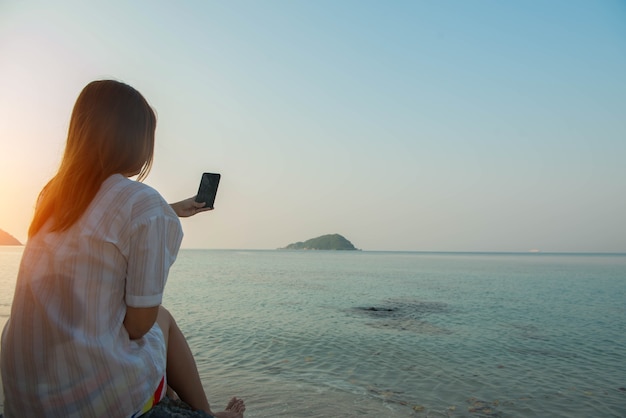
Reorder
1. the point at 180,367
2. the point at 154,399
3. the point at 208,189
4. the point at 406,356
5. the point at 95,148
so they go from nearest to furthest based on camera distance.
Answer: the point at 95,148, the point at 154,399, the point at 180,367, the point at 208,189, the point at 406,356

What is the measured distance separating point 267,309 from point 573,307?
471 inches

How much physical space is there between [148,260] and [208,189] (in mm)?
1004

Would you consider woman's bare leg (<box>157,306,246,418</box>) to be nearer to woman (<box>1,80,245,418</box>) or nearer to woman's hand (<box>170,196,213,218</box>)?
woman (<box>1,80,245,418</box>)

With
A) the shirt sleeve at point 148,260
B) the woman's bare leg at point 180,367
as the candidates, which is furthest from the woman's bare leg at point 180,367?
the shirt sleeve at point 148,260

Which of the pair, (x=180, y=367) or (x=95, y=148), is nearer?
(x=95, y=148)

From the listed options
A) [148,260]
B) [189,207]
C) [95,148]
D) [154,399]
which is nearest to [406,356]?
[189,207]

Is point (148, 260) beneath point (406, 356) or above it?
above

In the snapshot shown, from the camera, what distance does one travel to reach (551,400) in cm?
625

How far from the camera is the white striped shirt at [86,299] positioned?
1.62 m

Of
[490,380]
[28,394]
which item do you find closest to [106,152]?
[28,394]

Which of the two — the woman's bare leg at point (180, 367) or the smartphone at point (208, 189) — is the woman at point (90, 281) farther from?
the smartphone at point (208, 189)

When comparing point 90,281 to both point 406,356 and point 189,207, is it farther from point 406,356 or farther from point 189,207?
point 406,356

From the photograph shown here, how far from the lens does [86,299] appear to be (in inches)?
63.7

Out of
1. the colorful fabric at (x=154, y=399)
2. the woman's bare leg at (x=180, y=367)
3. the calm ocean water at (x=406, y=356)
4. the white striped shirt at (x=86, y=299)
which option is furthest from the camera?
the calm ocean water at (x=406, y=356)
